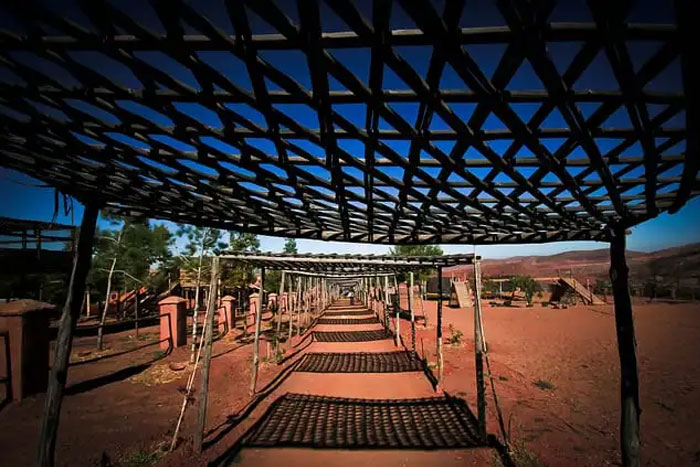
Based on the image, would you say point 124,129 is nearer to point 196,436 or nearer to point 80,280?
point 80,280

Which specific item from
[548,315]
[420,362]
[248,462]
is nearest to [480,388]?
[248,462]

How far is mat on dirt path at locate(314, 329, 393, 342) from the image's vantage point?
1527cm

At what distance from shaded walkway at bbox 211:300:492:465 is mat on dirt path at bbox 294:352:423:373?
0.11 feet

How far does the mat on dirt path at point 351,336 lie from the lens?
50.1ft

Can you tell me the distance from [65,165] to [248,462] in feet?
15.9

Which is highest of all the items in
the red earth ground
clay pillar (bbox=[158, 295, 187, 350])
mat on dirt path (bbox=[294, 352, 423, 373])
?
clay pillar (bbox=[158, 295, 187, 350])

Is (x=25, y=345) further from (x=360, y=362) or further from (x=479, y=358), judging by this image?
(x=479, y=358)

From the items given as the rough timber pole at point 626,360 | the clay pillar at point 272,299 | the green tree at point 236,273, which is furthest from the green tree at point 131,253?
the rough timber pole at point 626,360

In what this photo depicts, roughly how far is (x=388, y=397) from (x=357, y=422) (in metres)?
1.65

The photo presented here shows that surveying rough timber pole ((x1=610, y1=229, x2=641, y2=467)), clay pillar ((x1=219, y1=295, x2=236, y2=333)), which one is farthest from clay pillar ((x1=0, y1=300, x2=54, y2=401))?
rough timber pole ((x1=610, y1=229, x2=641, y2=467))

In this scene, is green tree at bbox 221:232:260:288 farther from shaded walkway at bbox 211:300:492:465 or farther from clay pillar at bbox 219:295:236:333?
shaded walkway at bbox 211:300:492:465

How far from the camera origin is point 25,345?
7.27 meters

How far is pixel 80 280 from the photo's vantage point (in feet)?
12.4

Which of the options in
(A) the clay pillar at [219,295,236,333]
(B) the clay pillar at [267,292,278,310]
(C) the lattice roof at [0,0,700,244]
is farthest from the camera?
(B) the clay pillar at [267,292,278,310]
